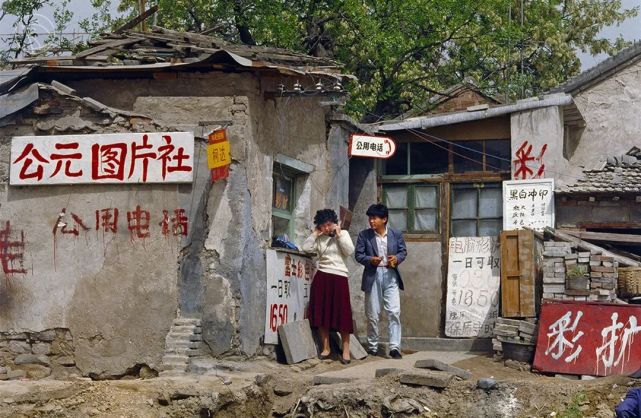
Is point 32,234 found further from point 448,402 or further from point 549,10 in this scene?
point 549,10

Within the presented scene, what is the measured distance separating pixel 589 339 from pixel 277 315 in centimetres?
364

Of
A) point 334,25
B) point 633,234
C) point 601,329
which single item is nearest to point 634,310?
point 601,329

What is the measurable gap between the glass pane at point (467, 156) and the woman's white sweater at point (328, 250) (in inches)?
166

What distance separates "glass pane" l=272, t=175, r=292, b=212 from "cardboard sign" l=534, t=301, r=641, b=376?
3.52 metres

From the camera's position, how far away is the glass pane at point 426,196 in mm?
17219

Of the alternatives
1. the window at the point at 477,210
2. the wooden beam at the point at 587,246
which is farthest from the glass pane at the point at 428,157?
the wooden beam at the point at 587,246

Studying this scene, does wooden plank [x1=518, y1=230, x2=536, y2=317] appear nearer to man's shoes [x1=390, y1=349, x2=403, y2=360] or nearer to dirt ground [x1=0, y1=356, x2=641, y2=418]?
man's shoes [x1=390, y1=349, x2=403, y2=360]

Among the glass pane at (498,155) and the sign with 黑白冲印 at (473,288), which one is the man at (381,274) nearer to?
the sign with 黑白冲印 at (473,288)

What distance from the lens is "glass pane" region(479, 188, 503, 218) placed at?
1694 centimetres

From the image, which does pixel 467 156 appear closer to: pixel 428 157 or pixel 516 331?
pixel 428 157

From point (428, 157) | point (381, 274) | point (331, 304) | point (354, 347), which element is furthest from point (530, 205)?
point (331, 304)

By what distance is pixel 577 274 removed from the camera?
45.6 feet

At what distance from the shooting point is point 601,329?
42.3ft

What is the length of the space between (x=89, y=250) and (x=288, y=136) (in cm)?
297
